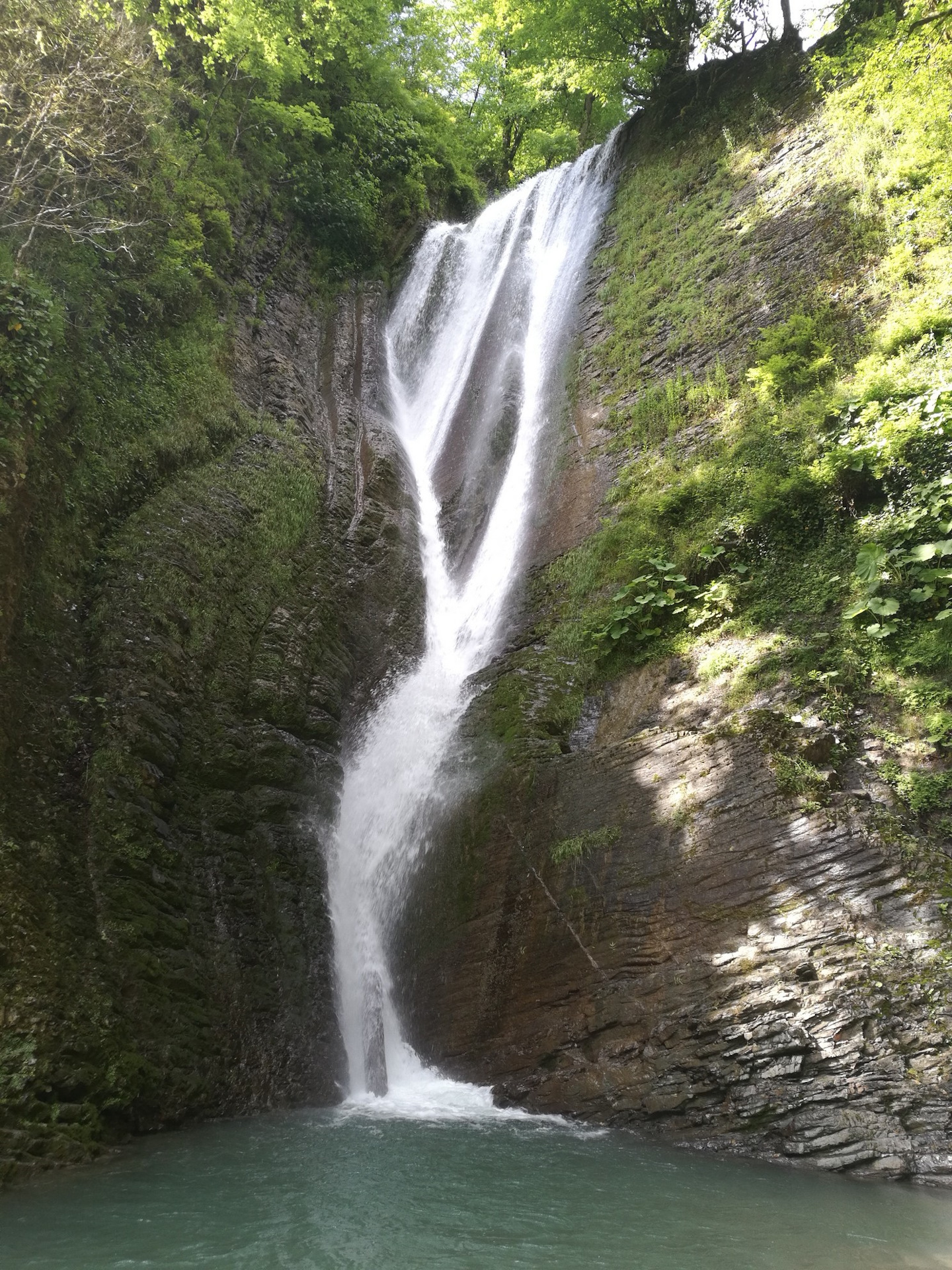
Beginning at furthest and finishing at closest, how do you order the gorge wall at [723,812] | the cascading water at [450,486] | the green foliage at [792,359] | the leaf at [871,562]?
1. the green foliage at [792,359]
2. the cascading water at [450,486]
3. the leaf at [871,562]
4. the gorge wall at [723,812]

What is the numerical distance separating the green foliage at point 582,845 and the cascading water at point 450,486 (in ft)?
6.15

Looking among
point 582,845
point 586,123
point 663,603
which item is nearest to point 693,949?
point 582,845

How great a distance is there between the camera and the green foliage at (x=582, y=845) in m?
7.85

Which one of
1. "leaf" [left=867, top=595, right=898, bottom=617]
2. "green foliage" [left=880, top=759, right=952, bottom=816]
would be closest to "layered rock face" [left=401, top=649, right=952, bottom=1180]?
"green foliage" [left=880, top=759, right=952, bottom=816]

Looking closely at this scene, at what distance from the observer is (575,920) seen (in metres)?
7.70

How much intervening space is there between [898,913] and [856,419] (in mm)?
5361

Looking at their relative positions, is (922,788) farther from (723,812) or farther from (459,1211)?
(459,1211)

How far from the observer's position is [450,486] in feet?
48.3

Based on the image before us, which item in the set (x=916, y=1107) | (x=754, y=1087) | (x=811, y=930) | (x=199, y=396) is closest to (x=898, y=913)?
(x=811, y=930)

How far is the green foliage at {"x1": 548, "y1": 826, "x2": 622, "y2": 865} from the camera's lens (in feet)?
25.7

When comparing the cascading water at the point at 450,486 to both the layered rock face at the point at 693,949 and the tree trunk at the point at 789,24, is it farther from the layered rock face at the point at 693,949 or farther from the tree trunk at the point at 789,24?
the tree trunk at the point at 789,24

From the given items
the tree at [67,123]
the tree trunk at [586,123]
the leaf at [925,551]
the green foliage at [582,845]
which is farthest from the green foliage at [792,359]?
the tree trunk at [586,123]

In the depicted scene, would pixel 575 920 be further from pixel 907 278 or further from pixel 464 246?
pixel 464 246

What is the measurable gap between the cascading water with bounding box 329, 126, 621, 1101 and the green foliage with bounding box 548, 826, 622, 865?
187cm
